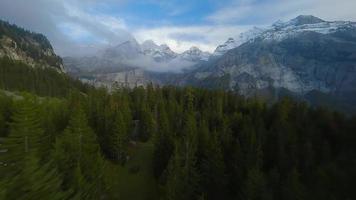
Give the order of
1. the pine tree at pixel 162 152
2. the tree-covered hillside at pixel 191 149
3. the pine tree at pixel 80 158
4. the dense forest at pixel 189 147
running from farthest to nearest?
the pine tree at pixel 162 152 → the tree-covered hillside at pixel 191 149 → the dense forest at pixel 189 147 → the pine tree at pixel 80 158

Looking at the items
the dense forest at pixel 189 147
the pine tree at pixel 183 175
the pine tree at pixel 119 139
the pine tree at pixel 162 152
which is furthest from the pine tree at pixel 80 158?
the pine tree at pixel 119 139

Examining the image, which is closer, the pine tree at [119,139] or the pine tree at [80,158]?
the pine tree at [80,158]

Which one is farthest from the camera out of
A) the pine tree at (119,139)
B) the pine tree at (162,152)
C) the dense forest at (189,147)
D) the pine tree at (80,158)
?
the pine tree at (119,139)

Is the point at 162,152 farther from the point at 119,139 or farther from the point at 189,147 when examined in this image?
the point at 189,147

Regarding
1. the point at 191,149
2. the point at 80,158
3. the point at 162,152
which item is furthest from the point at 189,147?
the point at 80,158

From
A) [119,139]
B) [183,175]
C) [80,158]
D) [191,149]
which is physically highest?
[80,158]

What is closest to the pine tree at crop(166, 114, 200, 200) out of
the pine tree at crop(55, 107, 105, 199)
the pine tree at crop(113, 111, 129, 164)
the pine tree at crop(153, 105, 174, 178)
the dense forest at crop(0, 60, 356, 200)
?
the dense forest at crop(0, 60, 356, 200)

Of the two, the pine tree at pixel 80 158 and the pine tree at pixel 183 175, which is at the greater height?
the pine tree at pixel 80 158

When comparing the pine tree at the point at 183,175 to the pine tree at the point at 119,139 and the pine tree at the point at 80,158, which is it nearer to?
the pine tree at the point at 80,158

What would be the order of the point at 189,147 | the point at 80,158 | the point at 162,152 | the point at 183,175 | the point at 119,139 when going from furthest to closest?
Result: the point at 119,139 < the point at 162,152 < the point at 189,147 < the point at 183,175 < the point at 80,158
